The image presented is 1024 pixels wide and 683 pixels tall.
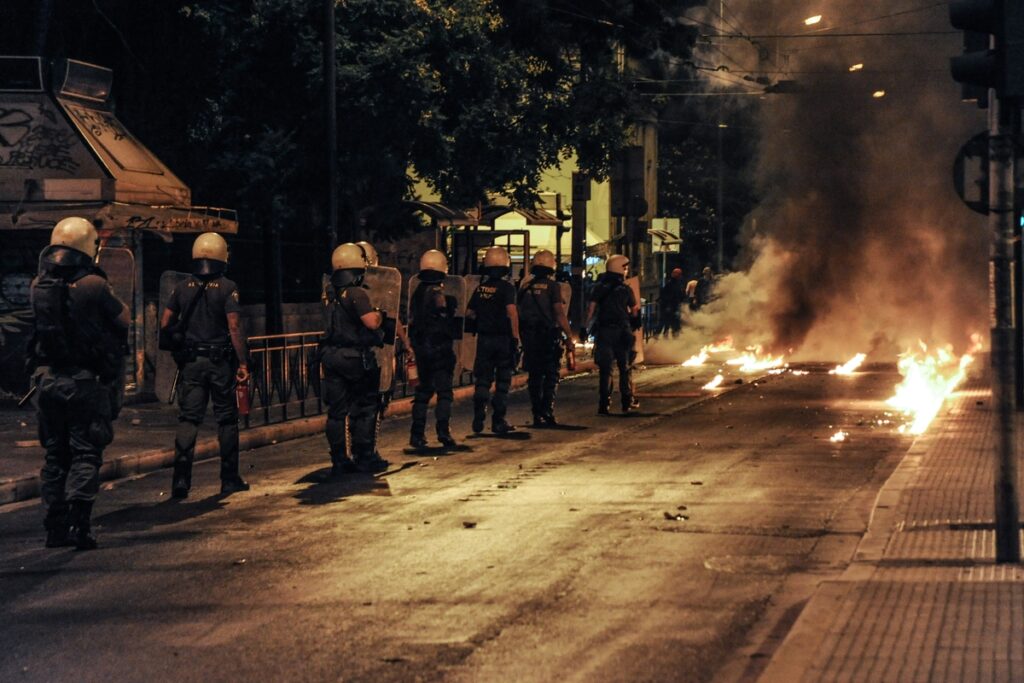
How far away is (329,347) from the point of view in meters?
13.0

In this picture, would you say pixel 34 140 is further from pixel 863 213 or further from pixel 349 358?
pixel 863 213

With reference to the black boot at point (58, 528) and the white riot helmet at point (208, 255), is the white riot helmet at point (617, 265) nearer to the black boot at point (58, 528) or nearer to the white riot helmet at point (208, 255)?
the white riot helmet at point (208, 255)

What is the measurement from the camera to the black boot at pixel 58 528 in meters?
9.73

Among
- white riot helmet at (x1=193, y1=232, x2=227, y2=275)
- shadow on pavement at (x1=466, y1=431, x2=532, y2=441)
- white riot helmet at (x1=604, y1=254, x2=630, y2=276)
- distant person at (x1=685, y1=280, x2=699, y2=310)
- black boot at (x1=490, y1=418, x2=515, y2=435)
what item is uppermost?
white riot helmet at (x1=193, y1=232, x2=227, y2=275)

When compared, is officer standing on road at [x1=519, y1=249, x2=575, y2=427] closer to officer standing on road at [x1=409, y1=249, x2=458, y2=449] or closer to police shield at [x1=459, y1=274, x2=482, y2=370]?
officer standing on road at [x1=409, y1=249, x2=458, y2=449]

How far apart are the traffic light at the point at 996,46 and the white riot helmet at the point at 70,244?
201 inches

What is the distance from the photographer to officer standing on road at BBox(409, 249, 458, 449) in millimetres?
15070

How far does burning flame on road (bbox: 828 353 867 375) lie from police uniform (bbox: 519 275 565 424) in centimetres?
1035

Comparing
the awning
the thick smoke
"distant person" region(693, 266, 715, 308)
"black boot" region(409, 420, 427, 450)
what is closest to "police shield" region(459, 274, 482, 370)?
the awning

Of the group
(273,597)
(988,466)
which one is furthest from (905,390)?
(273,597)

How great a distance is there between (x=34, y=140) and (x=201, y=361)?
9.27 m

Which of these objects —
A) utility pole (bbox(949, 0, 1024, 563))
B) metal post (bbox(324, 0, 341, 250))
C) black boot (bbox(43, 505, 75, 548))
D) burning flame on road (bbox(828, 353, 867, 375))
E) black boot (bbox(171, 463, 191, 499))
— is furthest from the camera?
burning flame on road (bbox(828, 353, 867, 375))

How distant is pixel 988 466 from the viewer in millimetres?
12641

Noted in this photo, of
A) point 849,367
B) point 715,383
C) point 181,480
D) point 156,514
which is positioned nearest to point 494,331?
point 181,480
